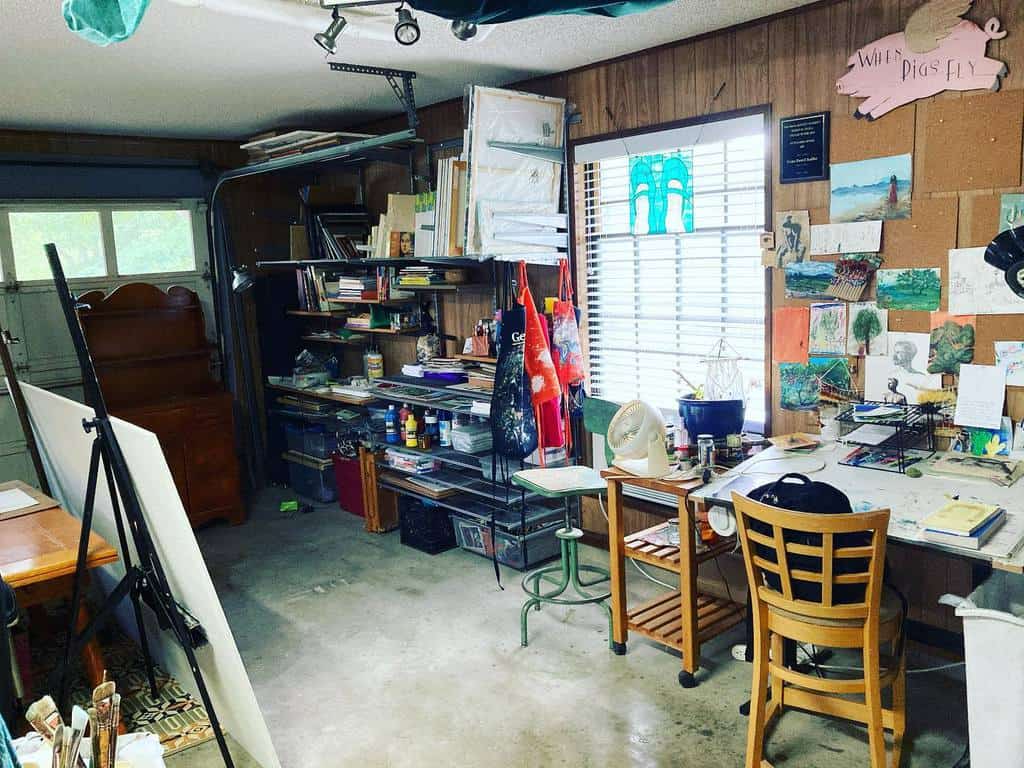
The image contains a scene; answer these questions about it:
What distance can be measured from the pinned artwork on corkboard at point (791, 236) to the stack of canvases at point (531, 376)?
111 centimetres

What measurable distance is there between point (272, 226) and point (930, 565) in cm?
481

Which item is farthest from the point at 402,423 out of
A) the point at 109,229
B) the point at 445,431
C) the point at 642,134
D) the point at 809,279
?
the point at 809,279

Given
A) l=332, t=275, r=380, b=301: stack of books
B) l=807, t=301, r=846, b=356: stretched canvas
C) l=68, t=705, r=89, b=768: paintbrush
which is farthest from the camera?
l=332, t=275, r=380, b=301: stack of books

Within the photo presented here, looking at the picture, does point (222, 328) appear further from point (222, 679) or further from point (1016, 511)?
point (1016, 511)

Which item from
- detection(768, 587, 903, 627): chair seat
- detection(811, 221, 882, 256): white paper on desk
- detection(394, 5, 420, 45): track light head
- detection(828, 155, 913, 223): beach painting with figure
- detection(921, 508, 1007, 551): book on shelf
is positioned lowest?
detection(768, 587, 903, 627): chair seat

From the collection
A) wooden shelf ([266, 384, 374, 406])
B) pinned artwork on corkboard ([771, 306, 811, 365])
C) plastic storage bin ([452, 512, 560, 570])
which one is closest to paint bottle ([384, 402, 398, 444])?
wooden shelf ([266, 384, 374, 406])

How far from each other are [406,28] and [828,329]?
76.9 inches

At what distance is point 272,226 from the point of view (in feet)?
19.9

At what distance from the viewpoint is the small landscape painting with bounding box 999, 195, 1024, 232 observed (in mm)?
2768

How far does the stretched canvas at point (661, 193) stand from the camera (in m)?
3.74

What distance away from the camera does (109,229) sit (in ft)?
17.8

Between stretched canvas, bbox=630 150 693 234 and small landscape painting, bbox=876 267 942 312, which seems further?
stretched canvas, bbox=630 150 693 234

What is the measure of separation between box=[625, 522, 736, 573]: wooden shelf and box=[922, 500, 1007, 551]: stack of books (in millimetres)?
950

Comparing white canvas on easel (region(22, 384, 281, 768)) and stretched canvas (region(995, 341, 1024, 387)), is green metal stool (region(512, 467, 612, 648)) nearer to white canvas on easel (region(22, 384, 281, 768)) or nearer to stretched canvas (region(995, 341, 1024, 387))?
white canvas on easel (region(22, 384, 281, 768))
